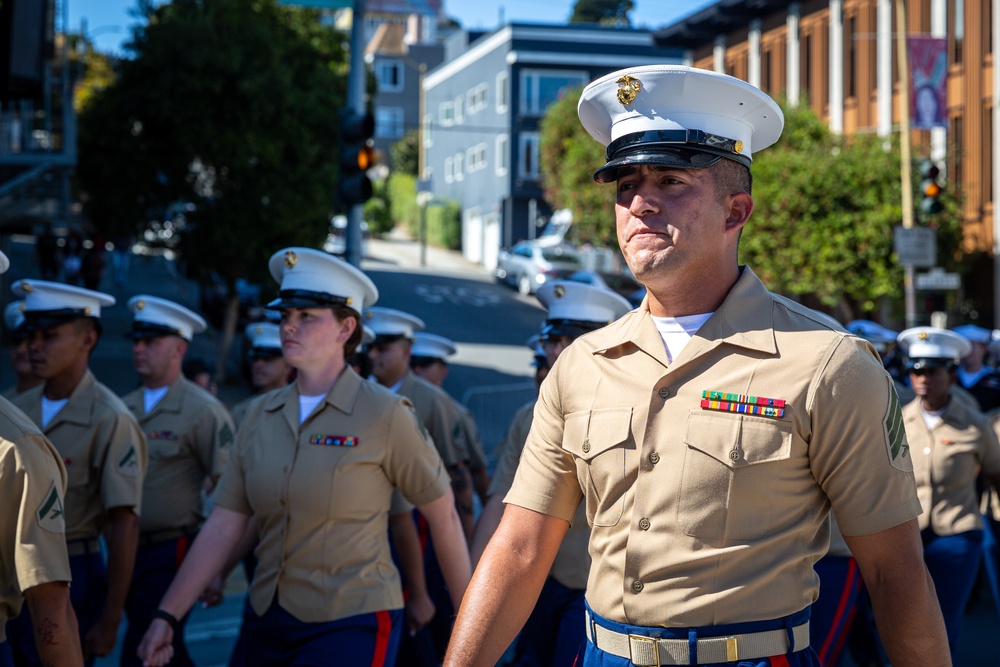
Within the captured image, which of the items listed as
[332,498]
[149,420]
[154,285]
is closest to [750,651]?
[332,498]

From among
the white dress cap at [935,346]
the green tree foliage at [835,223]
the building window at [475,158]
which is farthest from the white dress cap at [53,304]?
the building window at [475,158]

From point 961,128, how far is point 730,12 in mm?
10391

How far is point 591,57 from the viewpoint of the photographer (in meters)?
52.3

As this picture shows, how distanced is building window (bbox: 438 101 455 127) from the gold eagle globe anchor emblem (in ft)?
191

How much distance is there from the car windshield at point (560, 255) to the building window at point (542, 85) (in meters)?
14.0

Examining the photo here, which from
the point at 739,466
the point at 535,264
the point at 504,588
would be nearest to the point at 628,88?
the point at 739,466

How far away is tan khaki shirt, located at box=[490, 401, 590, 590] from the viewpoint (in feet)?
18.7

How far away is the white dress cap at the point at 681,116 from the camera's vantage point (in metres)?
3.06

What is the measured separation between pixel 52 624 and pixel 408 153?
6601cm

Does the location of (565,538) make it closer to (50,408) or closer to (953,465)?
(50,408)

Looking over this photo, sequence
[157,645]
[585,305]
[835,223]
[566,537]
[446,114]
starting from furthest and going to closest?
[446,114], [835,223], [585,305], [566,537], [157,645]

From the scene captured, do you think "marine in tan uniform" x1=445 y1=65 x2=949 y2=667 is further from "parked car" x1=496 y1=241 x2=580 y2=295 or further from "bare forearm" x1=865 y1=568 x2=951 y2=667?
"parked car" x1=496 y1=241 x2=580 y2=295

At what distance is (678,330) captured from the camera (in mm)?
3162

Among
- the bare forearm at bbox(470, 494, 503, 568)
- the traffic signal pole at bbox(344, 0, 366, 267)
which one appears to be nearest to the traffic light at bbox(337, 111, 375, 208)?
the traffic signal pole at bbox(344, 0, 366, 267)
